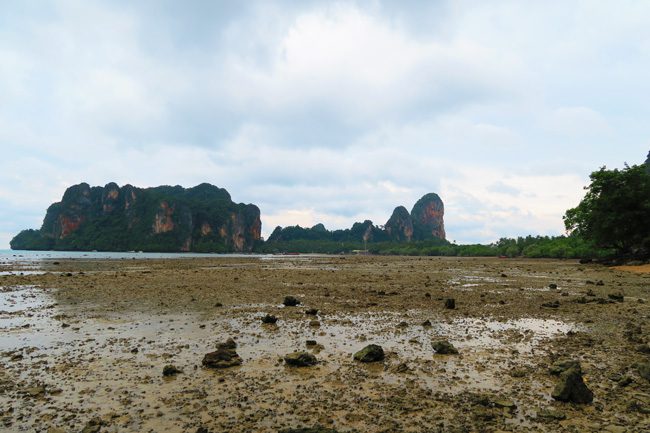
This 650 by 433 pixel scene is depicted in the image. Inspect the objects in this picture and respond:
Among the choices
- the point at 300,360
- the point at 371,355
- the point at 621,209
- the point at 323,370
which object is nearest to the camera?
the point at 323,370

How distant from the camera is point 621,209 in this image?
45781mm

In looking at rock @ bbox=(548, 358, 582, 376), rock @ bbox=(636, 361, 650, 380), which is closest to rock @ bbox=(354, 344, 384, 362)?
rock @ bbox=(548, 358, 582, 376)

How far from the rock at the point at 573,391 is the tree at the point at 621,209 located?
4879cm

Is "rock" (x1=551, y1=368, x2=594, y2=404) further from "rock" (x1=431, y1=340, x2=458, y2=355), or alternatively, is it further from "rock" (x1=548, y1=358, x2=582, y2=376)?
"rock" (x1=431, y1=340, x2=458, y2=355)

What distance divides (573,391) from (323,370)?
4540 mm

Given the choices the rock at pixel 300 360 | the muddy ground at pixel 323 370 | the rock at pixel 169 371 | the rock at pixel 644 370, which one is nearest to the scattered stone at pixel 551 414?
the muddy ground at pixel 323 370

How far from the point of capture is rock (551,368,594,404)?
19.9ft

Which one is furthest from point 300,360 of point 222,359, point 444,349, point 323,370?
point 444,349

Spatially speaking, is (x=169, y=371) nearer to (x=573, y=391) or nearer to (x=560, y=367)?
(x=573, y=391)

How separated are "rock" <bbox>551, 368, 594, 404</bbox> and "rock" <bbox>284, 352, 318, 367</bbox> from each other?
183 inches

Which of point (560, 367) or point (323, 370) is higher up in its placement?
point (560, 367)

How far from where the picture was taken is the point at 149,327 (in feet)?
40.1

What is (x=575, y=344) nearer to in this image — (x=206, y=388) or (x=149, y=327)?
(x=206, y=388)

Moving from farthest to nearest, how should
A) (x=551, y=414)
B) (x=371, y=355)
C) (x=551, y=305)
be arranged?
(x=551, y=305) < (x=371, y=355) < (x=551, y=414)
